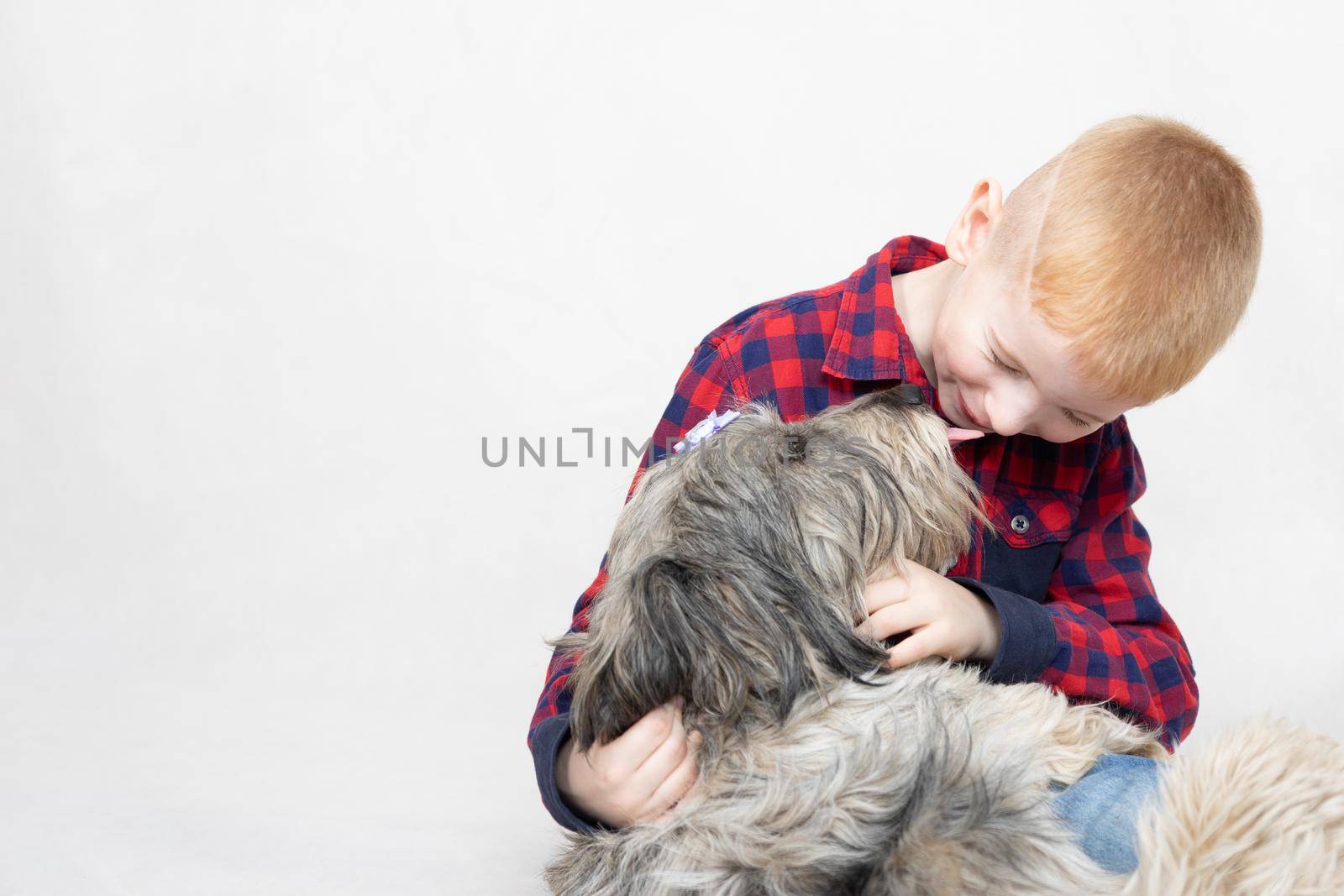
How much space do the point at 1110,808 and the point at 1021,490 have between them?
1.07 meters

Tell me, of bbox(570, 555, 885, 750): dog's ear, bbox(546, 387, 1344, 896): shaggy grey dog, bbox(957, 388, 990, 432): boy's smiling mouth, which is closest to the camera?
bbox(546, 387, 1344, 896): shaggy grey dog

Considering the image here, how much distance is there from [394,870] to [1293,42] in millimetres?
3784

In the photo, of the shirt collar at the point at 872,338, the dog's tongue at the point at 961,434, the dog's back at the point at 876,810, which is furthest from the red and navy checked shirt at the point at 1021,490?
the dog's back at the point at 876,810

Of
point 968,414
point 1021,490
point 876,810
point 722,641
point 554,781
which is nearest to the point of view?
point 876,810

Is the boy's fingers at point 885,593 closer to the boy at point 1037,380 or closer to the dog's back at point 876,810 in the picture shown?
the boy at point 1037,380

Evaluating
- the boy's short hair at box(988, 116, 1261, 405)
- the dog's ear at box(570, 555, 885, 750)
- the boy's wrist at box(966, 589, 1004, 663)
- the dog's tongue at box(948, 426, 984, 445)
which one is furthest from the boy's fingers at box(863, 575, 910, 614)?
the boy's short hair at box(988, 116, 1261, 405)

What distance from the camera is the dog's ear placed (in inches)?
91.7

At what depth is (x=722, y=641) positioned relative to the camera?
2.32 meters

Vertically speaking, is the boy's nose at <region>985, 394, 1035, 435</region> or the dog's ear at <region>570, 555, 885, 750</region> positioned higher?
the boy's nose at <region>985, 394, 1035, 435</region>

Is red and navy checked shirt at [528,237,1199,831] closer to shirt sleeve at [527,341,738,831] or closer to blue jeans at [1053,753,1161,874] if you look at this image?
shirt sleeve at [527,341,738,831]

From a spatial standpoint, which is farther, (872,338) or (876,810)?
(872,338)

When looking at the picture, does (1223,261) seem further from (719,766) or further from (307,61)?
(307,61)

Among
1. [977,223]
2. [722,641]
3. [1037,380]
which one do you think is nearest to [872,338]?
[977,223]

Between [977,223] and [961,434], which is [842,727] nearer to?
[961,434]
